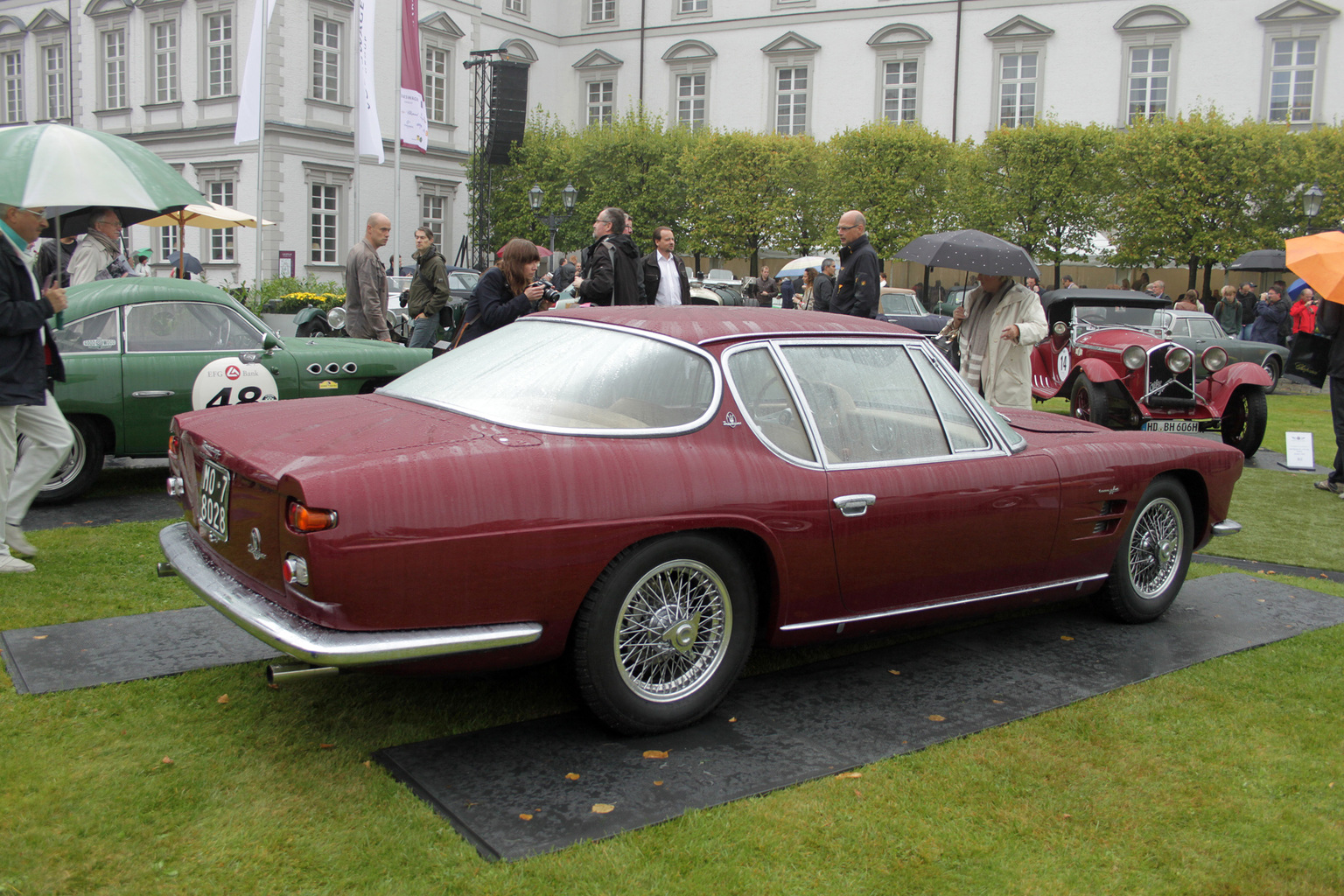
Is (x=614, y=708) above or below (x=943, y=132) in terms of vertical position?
below

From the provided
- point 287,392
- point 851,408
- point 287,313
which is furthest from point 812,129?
point 851,408

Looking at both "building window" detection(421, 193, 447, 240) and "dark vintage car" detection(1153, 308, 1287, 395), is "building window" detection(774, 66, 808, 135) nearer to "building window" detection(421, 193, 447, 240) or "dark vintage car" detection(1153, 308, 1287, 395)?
"building window" detection(421, 193, 447, 240)

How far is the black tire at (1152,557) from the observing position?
4.93 meters

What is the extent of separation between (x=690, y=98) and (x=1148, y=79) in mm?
17248

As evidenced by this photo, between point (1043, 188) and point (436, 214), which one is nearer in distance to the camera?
point (1043, 188)

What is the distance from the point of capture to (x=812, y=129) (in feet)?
139

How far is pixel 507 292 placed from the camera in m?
7.03

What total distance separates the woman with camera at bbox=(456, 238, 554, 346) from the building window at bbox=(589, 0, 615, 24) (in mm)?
42492

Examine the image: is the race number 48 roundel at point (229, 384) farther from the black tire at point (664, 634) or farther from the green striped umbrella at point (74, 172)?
the black tire at point (664, 634)

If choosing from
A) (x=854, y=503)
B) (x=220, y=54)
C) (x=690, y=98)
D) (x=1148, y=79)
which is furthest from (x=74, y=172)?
(x=690, y=98)

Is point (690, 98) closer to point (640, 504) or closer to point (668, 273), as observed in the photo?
point (668, 273)

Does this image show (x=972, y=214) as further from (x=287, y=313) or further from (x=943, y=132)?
(x=287, y=313)

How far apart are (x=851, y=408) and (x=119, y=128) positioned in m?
40.4

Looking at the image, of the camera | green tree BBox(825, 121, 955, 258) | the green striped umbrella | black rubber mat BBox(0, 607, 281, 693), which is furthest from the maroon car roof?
green tree BBox(825, 121, 955, 258)
